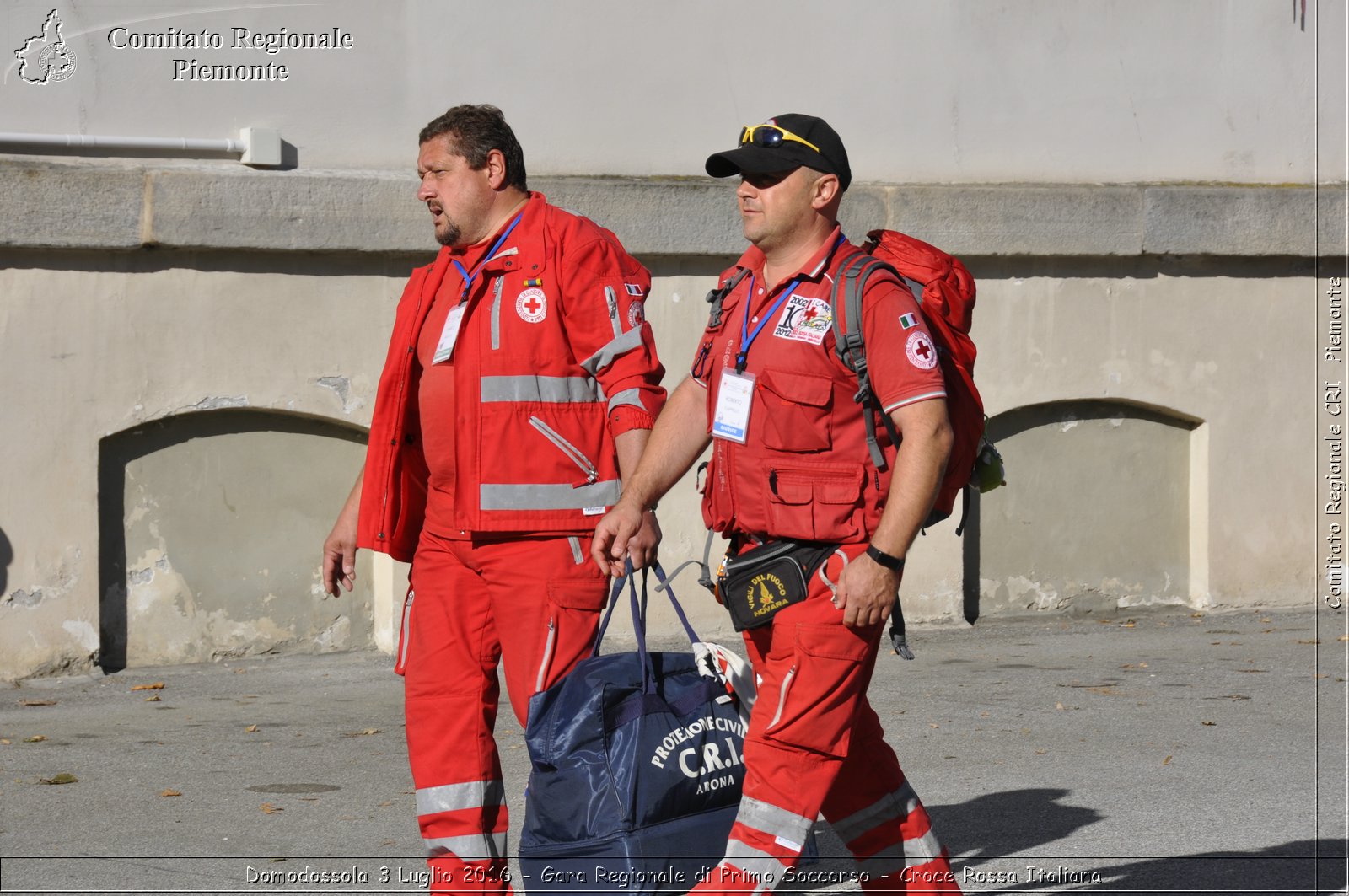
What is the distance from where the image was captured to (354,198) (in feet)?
26.9

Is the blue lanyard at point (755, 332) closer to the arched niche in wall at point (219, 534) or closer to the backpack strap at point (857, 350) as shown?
the backpack strap at point (857, 350)

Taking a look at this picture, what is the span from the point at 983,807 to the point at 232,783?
2688 millimetres

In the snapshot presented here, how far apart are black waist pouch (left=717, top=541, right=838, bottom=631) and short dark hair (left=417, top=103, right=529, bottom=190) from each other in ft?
4.34

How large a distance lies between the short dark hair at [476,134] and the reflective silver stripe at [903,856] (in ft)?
6.44

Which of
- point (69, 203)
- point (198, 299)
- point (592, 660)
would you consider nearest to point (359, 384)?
point (198, 299)

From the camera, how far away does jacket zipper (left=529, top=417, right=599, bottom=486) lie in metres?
4.24

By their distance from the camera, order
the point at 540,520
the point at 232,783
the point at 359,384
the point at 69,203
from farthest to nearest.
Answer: the point at 359,384, the point at 69,203, the point at 232,783, the point at 540,520

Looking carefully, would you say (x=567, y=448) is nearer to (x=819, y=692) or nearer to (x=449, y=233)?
(x=449, y=233)

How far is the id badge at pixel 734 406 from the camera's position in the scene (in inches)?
145

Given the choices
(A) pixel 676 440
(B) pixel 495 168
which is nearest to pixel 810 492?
(A) pixel 676 440

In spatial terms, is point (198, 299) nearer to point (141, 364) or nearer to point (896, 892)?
point (141, 364)

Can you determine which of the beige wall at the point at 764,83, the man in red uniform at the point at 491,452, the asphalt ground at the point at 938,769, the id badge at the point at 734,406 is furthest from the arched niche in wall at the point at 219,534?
the id badge at the point at 734,406

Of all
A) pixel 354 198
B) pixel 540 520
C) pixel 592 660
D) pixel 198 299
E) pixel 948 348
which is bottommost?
pixel 592 660

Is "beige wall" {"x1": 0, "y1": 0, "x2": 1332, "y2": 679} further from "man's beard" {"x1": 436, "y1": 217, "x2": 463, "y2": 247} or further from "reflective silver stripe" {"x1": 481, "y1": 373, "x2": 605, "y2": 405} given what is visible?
"reflective silver stripe" {"x1": 481, "y1": 373, "x2": 605, "y2": 405}
